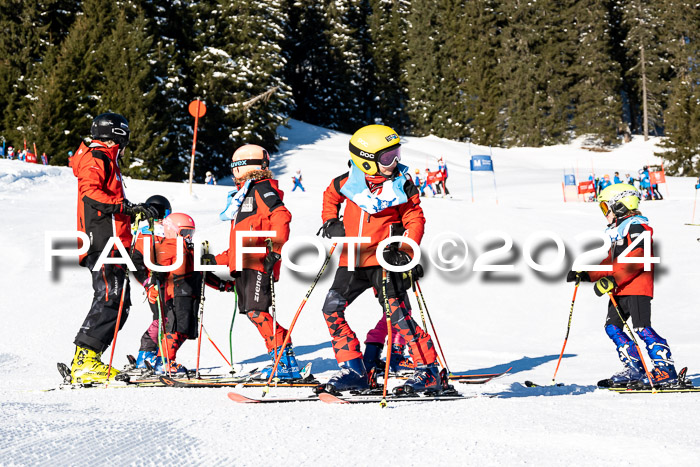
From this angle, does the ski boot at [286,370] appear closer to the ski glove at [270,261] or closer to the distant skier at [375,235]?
the ski glove at [270,261]

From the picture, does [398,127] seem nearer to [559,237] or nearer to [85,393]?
[559,237]

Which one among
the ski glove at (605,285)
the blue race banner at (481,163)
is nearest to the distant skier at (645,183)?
the blue race banner at (481,163)

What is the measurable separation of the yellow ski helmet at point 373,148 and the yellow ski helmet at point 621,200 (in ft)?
7.77

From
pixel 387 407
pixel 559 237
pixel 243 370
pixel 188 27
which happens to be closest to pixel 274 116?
pixel 188 27

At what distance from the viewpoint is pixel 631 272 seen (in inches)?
236

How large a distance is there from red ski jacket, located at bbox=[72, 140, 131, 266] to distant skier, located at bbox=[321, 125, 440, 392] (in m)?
1.77

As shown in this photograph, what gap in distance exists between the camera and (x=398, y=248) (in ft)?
15.9

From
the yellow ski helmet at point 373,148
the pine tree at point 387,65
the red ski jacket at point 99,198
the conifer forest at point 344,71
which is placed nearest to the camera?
the yellow ski helmet at point 373,148

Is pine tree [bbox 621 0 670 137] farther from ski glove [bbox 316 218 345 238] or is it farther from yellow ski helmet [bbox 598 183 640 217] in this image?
ski glove [bbox 316 218 345 238]

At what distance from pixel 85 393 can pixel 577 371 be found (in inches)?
187

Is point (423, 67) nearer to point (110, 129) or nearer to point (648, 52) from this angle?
point (648, 52)

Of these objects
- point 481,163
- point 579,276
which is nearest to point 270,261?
point 579,276

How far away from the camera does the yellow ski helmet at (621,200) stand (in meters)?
6.12

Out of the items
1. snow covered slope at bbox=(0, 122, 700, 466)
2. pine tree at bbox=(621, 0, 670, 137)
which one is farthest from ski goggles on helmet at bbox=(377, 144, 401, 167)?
pine tree at bbox=(621, 0, 670, 137)
